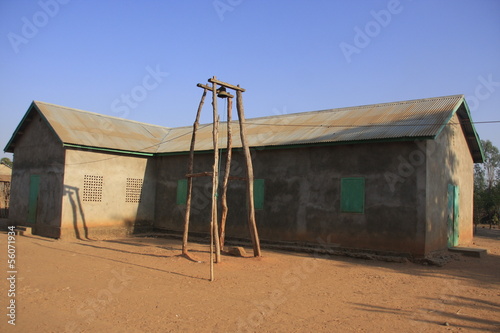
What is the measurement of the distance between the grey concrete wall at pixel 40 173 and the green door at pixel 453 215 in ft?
44.2

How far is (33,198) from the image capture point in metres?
16.6

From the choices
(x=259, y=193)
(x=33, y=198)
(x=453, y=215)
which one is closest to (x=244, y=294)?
(x=259, y=193)

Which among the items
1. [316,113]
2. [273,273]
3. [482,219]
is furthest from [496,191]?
[273,273]

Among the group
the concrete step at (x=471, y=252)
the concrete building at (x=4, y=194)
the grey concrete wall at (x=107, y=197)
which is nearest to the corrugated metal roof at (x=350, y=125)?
the grey concrete wall at (x=107, y=197)

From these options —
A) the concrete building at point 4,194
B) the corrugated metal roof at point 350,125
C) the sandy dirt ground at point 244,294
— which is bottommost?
the sandy dirt ground at point 244,294

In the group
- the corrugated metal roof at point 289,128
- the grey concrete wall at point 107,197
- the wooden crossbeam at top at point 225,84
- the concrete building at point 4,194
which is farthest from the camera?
the concrete building at point 4,194

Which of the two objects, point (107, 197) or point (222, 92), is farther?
point (107, 197)

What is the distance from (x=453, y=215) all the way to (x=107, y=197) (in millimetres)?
12691

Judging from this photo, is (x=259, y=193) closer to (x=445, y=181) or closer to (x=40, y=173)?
(x=445, y=181)

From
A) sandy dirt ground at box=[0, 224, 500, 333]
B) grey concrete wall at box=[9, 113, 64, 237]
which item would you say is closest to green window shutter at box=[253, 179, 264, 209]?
sandy dirt ground at box=[0, 224, 500, 333]

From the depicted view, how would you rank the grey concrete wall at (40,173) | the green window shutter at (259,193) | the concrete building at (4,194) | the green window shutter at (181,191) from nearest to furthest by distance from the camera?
the green window shutter at (259,193) < the grey concrete wall at (40,173) < the green window shutter at (181,191) < the concrete building at (4,194)

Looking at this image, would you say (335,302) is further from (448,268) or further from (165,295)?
(448,268)

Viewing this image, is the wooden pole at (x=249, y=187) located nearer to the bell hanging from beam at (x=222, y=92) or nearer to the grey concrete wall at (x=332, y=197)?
the bell hanging from beam at (x=222, y=92)

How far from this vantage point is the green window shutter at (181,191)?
1676cm
